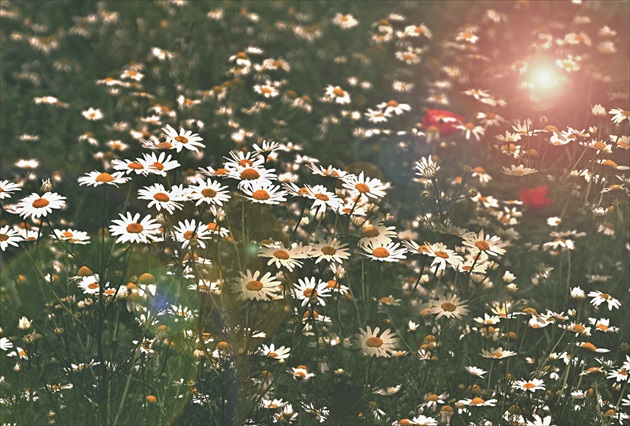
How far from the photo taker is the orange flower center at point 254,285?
267cm

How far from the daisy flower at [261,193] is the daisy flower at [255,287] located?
239 millimetres

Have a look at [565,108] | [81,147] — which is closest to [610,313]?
[565,108]

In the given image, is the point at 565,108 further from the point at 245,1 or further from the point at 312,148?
the point at 245,1

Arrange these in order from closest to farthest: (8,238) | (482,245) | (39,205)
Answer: (39,205)
(8,238)
(482,245)

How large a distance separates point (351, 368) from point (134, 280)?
35.0 inches

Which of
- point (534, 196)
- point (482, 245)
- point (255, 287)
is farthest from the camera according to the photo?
point (534, 196)

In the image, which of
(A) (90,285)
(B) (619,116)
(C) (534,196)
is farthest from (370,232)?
(C) (534,196)

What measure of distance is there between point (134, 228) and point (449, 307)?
3.86 ft

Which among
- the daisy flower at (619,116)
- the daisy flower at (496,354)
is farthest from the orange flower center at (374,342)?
the daisy flower at (619,116)

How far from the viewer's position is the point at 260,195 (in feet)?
9.03

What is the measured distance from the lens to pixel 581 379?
10.8 ft

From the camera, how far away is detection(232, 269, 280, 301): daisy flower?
2.65m

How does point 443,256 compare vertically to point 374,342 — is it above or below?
above

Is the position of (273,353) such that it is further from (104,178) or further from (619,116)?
(619,116)
